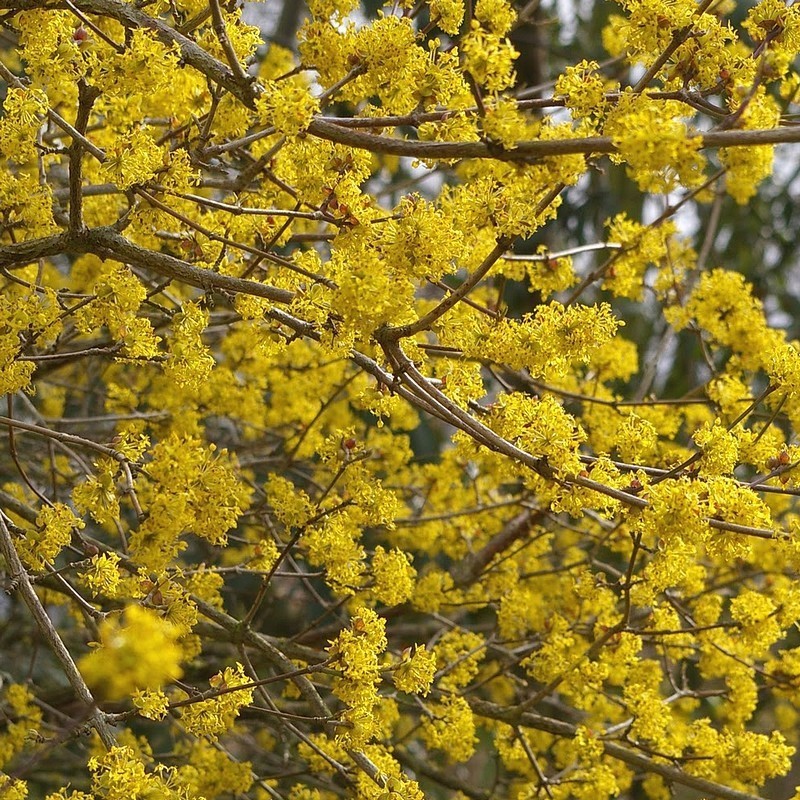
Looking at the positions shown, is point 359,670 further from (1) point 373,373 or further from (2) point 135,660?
(2) point 135,660

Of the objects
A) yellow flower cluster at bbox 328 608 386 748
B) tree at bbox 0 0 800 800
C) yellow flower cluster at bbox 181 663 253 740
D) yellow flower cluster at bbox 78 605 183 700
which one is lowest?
yellow flower cluster at bbox 78 605 183 700

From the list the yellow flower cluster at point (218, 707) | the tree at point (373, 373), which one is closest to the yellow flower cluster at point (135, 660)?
the tree at point (373, 373)

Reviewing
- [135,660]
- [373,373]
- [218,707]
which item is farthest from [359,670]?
[135,660]

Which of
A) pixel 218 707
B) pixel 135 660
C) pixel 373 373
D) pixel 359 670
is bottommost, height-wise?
pixel 135 660

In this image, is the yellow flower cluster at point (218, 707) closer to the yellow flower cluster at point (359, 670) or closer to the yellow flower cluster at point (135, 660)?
the yellow flower cluster at point (359, 670)

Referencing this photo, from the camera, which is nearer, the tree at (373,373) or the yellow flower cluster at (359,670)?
the tree at (373,373)

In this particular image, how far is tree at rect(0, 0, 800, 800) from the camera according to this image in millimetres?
2367

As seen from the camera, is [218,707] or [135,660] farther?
[218,707]

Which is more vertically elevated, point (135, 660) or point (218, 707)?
point (218, 707)

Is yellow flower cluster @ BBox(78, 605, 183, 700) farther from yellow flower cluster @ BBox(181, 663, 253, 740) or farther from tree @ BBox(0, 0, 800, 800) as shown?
yellow flower cluster @ BBox(181, 663, 253, 740)

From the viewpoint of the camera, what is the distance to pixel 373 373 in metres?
2.65

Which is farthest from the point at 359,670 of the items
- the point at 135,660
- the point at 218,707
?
the point at 135,660

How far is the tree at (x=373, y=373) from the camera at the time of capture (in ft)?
7.77

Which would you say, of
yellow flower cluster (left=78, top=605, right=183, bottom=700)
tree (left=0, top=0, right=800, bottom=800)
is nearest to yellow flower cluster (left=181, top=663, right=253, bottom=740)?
tree (left=0, top=0, right=800, bottom=800)
